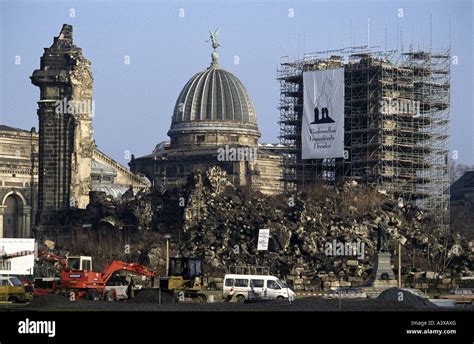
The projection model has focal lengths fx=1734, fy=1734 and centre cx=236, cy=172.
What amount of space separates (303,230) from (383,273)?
65.6ft

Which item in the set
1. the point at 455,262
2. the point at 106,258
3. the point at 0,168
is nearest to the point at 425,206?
the point at 455,262

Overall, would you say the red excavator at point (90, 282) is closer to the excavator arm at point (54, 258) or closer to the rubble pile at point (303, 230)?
the excavator arm at point (54, 258)

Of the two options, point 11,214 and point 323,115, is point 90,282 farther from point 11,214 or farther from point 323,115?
point 11,214

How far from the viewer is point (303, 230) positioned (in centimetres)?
12150

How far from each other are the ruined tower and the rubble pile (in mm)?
11538

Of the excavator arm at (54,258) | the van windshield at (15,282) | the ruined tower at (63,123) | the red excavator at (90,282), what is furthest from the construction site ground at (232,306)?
the ruined tower at (63,123)

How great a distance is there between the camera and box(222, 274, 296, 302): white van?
88.3 metres

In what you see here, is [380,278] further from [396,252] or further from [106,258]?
[106,258]

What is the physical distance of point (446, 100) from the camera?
142 meters

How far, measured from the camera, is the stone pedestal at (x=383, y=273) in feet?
332

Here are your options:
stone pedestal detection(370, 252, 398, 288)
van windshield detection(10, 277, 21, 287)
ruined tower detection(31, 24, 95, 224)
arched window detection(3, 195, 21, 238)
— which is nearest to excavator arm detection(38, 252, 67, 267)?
van windshield detection(10, 277, 21, 287)

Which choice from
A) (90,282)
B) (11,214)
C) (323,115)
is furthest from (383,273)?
(11,214)

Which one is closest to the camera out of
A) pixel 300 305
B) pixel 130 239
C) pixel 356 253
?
pixel 300 305
